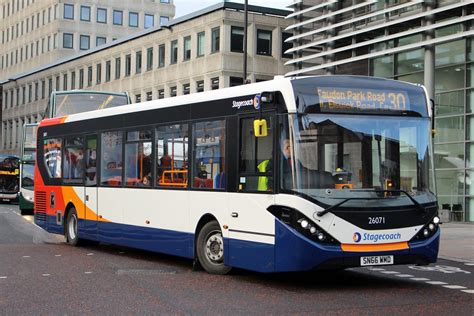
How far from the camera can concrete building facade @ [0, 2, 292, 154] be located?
165ft

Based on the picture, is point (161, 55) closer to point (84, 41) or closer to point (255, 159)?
point (84, 41)

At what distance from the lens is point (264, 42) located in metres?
51.7

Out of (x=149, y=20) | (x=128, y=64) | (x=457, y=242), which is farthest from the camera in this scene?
(x=149, y=20)

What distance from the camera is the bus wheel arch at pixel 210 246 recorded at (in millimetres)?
11992

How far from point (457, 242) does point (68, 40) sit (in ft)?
262

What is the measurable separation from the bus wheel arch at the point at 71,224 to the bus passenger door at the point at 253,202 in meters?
6.47

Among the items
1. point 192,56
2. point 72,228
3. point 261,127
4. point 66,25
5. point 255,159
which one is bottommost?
point 72,228

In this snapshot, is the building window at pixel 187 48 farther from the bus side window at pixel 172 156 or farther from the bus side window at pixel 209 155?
the bus side window at pixel 209 155

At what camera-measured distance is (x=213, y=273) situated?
12148mm

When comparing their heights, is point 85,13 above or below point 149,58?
above

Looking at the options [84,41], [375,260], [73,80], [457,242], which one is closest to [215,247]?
[375,260]

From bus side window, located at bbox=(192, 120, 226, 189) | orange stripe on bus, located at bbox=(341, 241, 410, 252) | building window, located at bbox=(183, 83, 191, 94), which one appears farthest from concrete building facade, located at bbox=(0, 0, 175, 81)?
orange stripe on bus, located at bbox=(341, 241, 410, 252)

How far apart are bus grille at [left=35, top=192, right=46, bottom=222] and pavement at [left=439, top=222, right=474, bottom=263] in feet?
29.2

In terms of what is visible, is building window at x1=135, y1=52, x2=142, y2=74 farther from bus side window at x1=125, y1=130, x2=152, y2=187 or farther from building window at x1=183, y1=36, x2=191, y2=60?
bus side window at x1=125, y1=130, x2=152, y2=187
